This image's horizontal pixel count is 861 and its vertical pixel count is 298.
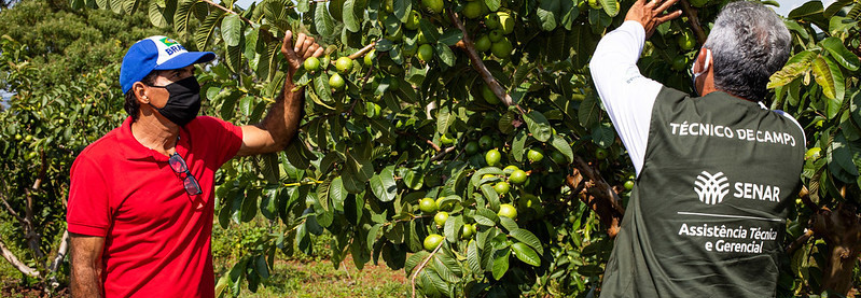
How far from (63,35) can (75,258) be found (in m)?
16.7

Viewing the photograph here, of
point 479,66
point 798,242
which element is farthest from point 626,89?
point 798,242

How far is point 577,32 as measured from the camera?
1.86 m

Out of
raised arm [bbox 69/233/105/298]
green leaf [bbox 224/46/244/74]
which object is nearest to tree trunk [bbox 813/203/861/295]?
green leaf [bbox 224/46/244/74]

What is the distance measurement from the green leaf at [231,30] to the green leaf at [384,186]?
563 mm

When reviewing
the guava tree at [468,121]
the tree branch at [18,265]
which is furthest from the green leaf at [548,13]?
the tree branch at [18,265]

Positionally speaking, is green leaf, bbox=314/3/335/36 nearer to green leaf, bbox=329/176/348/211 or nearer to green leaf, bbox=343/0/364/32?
green leaf, bbox=343/0/364/32

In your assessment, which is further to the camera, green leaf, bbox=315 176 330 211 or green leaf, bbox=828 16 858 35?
green leaf, bbox=315 176 330 211

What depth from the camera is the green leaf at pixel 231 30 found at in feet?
5.23

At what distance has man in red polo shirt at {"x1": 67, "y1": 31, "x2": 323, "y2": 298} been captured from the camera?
151 centimetres

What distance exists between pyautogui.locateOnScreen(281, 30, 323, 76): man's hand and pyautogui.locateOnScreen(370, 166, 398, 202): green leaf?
0.40 meters

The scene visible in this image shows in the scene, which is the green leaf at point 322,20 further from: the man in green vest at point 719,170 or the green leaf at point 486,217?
the man in green vest at point 719,170

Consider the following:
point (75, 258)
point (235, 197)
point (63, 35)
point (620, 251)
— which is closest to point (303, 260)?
point (235, 197)

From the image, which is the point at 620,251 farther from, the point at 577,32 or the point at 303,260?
the point at 303,260

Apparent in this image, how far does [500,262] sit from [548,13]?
0.64m
